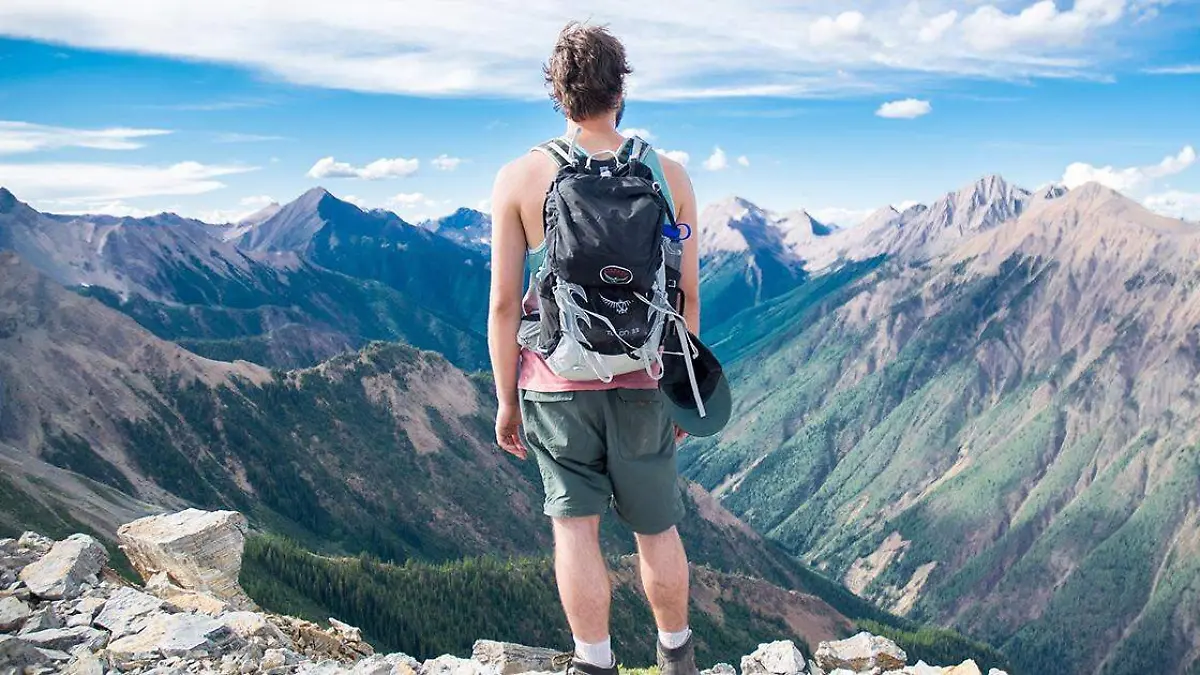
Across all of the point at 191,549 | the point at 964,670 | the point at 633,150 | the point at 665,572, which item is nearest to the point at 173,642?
the point at 665,572

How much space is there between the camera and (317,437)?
5571 inches

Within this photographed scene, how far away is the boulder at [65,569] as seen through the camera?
1287 cm

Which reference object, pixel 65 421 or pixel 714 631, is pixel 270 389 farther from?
pixel 714 631

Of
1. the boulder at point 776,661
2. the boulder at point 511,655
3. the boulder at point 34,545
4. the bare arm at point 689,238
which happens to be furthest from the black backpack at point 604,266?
the boulder at point 34,545

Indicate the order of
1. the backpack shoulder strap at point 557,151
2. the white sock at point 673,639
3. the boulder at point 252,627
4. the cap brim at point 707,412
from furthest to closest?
the boulder at point 252,627, the white sock at point 673,639, the cap brim at point 707,412, the backpack shoulder strap at point 557,151

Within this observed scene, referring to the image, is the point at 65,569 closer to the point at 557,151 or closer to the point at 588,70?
the point at 557,151

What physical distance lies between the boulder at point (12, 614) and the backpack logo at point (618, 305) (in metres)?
9.23

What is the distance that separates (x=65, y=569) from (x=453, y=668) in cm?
696

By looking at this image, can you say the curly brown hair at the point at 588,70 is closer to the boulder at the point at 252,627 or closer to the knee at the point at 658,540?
the knee at the point at 658,540

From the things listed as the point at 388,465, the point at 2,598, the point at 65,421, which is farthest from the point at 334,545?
the point at 2,598

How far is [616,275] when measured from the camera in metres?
7.88

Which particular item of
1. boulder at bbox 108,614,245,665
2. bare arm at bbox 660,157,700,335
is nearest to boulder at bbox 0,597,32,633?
boulder at bbox 108,614,245,665

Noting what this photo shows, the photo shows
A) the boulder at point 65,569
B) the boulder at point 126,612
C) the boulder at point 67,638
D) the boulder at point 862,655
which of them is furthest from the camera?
the boulder at point 862,655

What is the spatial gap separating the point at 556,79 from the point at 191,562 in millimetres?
17340
